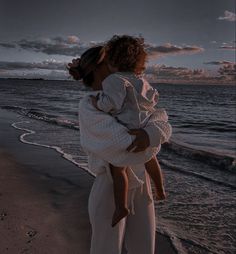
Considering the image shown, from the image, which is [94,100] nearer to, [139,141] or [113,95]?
[113,95]

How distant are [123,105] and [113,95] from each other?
84mm

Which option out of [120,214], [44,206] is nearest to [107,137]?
[120,214]

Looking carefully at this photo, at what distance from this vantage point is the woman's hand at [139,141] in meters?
2.05

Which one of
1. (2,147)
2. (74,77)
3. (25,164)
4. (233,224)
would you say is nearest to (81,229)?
(233,224)

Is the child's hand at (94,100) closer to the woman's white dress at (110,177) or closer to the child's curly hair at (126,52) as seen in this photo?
the woman's white dress at (110,177)

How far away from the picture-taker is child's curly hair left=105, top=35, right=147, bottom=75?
83.4 inches

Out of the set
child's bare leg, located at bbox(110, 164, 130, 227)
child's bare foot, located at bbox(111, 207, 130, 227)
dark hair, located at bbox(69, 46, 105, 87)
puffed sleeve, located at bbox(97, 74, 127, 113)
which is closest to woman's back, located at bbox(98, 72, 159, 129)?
puffed sleeve, located at bbox(97, 74, 127, 113)

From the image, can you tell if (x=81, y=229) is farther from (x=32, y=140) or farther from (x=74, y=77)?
(x=32, y=140)

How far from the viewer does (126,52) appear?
83.5 inches

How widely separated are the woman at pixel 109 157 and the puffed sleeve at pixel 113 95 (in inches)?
1.8

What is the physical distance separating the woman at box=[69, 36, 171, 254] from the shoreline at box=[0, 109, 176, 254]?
1629mm

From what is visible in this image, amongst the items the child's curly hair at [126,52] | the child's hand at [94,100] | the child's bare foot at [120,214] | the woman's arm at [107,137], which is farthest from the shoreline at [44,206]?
the child's curly hair at [126,52]

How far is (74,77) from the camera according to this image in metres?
2.23

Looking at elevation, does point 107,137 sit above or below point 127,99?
below
